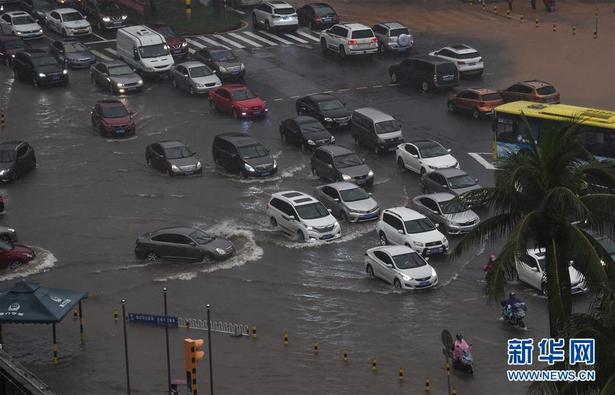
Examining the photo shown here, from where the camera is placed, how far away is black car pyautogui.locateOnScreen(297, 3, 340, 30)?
9581cm

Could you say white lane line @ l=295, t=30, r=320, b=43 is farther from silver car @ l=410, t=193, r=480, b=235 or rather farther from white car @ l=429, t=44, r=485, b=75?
silver car @ l=410, t=193, r=480, b=235

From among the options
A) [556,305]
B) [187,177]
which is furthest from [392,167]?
[556,305]

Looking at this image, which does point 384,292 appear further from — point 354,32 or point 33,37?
point 33,37

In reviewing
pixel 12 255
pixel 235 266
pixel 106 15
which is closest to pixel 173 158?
pixel 235 266

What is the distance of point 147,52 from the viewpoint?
86188 millimetres

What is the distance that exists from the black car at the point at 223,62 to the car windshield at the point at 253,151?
16163 millimetres

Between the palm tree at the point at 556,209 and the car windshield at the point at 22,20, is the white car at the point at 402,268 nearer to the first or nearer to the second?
the palm tree at the point at 556,209

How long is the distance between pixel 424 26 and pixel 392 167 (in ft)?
92.6

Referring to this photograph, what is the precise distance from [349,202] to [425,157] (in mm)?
6990

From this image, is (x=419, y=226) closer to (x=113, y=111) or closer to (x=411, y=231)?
(x=411, y=231)

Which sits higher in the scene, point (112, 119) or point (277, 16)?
point (112, 119)

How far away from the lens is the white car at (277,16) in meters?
95.1

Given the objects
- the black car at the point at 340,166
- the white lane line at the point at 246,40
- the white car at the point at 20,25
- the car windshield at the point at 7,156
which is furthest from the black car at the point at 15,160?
the white lane line at the point at 246,40

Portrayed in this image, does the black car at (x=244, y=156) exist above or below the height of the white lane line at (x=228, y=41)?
above
